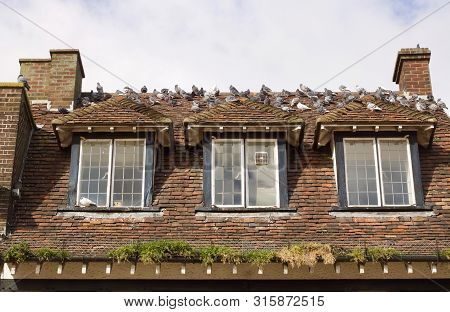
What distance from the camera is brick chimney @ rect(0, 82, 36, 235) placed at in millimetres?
12938

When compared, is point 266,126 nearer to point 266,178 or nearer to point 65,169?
point 266,178

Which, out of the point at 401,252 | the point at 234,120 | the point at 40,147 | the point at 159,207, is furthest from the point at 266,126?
the point at 40,147

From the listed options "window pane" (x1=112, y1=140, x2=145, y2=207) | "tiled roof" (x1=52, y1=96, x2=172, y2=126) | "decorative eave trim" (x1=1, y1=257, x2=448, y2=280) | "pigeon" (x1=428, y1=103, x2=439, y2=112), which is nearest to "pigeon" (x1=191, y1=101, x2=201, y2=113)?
"tiled roof" (x1=52, y1=96, x2=172, y2=126)

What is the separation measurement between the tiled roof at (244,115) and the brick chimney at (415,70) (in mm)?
4226

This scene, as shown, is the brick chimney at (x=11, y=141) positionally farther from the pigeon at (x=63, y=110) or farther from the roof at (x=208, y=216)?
the pigeon at (x=63, y=110)

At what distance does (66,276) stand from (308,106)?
6.96 metres

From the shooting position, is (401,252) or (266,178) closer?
(401,252)

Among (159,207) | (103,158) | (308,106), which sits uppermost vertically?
(308,106)

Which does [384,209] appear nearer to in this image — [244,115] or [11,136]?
[244,115]

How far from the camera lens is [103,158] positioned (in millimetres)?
13867

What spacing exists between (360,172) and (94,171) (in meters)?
5.08

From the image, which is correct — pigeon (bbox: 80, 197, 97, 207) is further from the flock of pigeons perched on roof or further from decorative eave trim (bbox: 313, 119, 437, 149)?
decorative eave trim (bbox: 313, 119, 437, 149)

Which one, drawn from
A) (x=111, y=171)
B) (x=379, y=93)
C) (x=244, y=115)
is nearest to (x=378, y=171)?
(x=244, y=115)

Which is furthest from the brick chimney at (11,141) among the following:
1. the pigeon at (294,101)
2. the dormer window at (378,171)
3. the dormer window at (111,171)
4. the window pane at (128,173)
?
the dormer window at (378,171)
